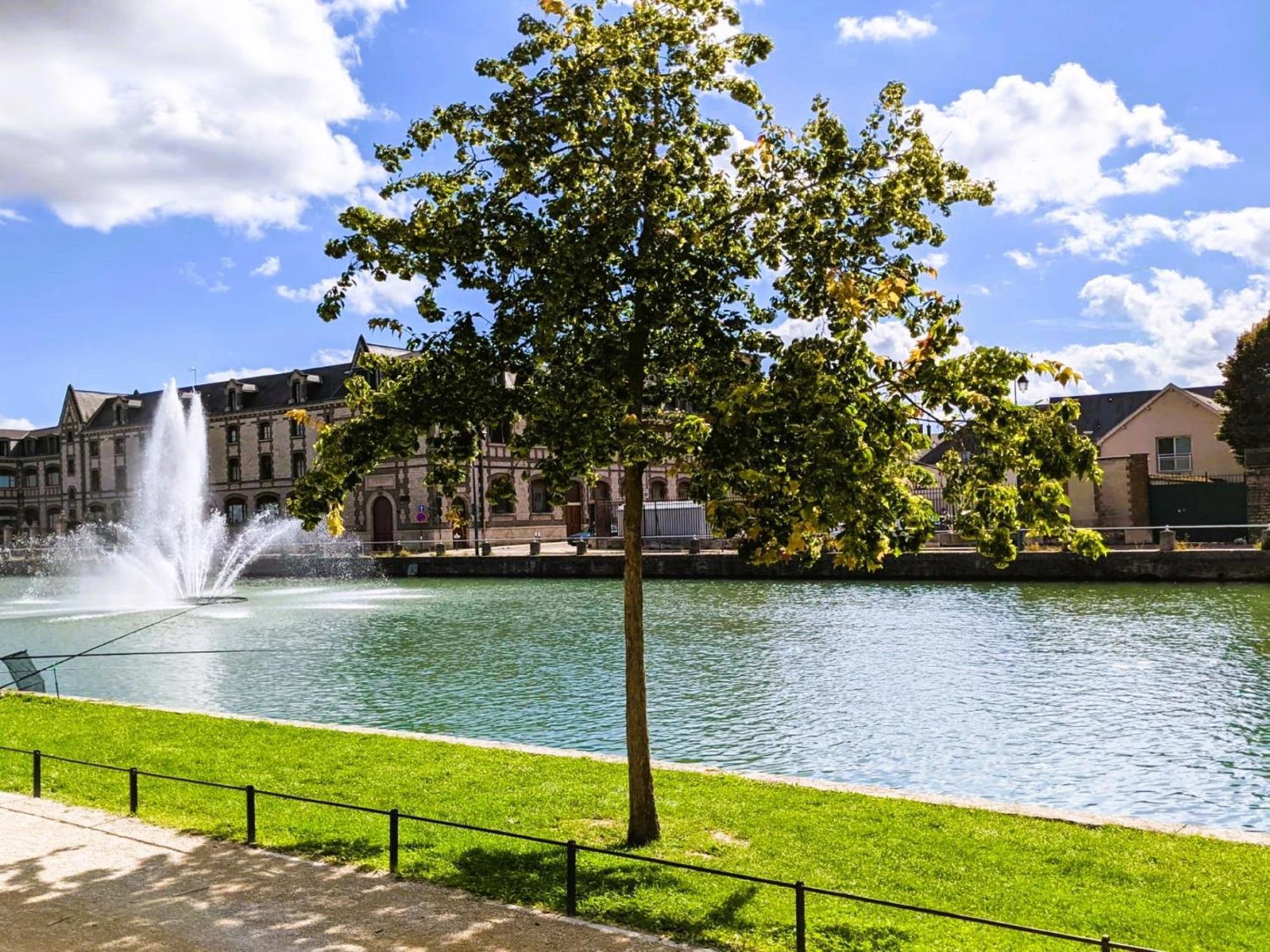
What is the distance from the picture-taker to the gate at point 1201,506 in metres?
47.3

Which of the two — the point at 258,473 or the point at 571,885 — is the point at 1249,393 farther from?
the point at 258,473

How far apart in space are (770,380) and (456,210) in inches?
137

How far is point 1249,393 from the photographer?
59375mm

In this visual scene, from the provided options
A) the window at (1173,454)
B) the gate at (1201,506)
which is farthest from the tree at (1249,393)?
the gate at (1201,506)

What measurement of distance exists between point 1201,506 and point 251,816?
1921 inches

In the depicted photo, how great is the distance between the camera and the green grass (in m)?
8.07

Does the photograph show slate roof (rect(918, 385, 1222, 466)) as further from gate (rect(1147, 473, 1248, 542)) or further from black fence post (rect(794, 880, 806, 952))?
black fence post (rect(794, 880, 806, 952))

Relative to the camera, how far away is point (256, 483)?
81625mm

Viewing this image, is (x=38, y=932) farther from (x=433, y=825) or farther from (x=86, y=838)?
(x=433, y=825)

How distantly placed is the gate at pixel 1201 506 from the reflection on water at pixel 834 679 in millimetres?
10920

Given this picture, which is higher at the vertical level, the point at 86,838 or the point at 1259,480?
the point at 1259,480

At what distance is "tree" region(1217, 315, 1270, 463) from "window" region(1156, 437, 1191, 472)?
3.28 m

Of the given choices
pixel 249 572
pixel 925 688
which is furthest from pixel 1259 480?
pixel 249 572

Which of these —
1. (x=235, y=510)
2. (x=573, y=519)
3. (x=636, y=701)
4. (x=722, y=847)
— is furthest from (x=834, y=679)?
(x=235, y=510)
